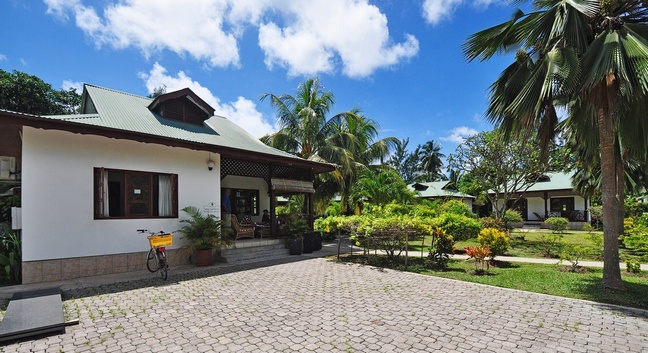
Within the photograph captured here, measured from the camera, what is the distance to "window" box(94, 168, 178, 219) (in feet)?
27.0

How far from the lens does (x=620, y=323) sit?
4.62 metres

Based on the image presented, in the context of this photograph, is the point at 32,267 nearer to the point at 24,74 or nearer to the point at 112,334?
the point at 112,334

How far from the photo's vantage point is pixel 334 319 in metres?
4.82

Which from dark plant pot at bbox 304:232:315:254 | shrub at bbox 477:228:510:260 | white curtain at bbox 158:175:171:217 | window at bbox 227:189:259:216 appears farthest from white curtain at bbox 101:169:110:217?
shrub at bbox 477:228:510:260

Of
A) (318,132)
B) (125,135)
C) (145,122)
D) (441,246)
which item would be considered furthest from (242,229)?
(318,132)

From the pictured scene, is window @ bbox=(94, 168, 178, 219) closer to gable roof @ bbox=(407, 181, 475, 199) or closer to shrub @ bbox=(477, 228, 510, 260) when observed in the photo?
shrub @ bbox=(477, 228, 510, 260)

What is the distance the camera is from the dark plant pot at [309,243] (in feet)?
40.2

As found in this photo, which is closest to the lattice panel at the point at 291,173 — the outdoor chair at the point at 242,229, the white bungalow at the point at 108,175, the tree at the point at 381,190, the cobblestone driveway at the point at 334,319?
the white bungalow at the point at 108,175

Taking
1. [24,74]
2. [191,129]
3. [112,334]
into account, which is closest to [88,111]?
[191,129]

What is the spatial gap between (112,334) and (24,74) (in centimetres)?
3367

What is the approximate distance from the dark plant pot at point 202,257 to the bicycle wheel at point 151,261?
116 centimetres

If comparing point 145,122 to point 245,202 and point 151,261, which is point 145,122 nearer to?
point 151,261

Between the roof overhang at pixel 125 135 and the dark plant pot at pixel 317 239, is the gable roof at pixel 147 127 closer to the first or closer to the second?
the roof overhang at pixel 125 135

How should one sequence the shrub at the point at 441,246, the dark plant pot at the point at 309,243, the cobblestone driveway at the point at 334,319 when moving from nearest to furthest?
the cobblestone driveway at the point at 334,319 → the shrub at the point at 441,246 → the dark plant pot at the point at 309,243
